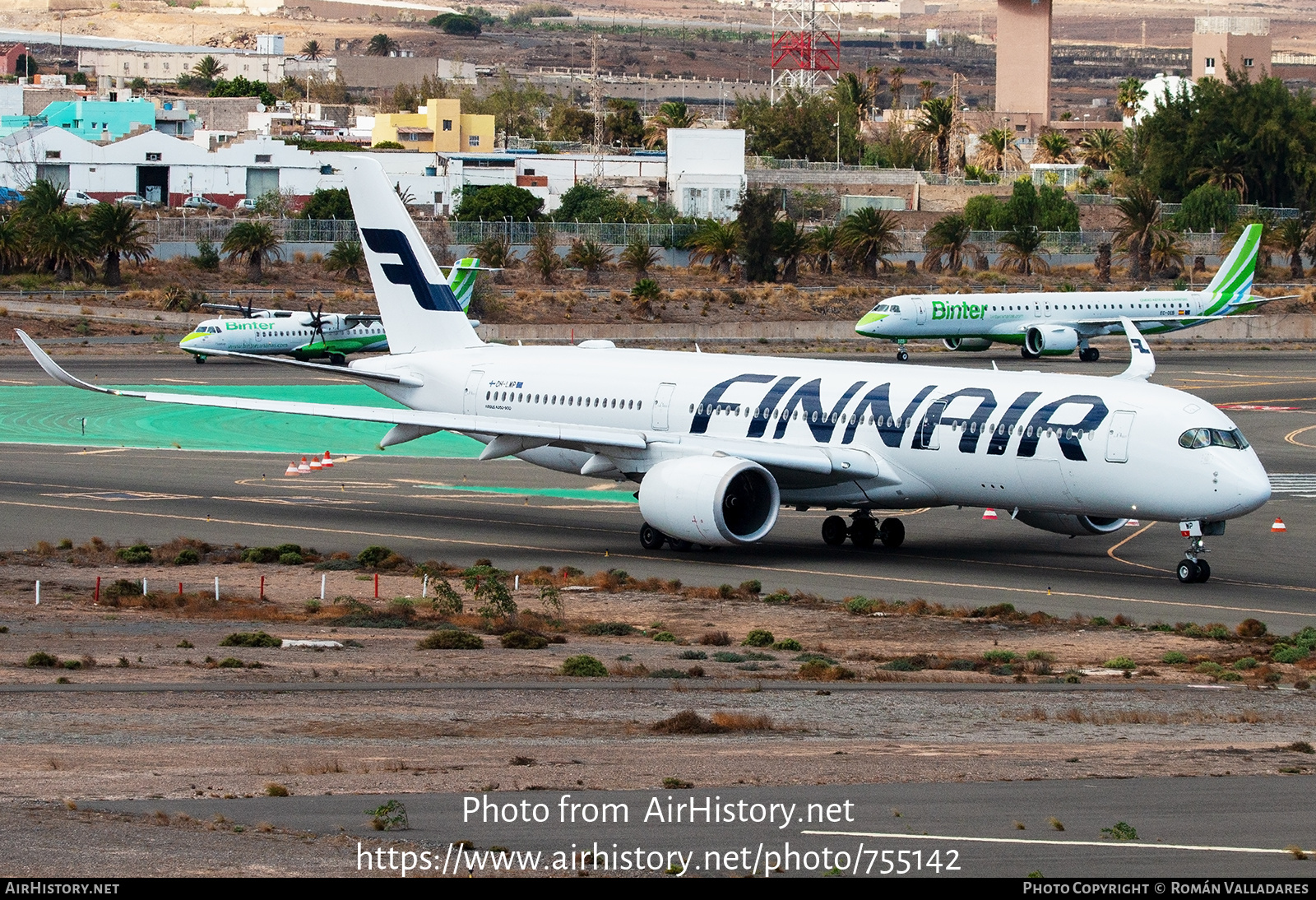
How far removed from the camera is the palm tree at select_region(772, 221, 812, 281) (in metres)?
124

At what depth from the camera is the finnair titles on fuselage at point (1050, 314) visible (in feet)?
303

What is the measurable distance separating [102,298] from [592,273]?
3398 centimetres

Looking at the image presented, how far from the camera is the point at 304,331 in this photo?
8831cm

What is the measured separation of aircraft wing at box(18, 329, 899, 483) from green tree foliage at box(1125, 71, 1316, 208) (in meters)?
132

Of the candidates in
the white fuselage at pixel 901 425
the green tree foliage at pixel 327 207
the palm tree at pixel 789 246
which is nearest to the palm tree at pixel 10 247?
the green tree foliage at pixel 327 207

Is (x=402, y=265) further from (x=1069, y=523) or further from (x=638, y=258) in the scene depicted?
(x=638, y=258)

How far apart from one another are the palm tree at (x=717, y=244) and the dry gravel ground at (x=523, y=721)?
9358 cm

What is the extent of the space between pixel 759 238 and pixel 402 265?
247 ft

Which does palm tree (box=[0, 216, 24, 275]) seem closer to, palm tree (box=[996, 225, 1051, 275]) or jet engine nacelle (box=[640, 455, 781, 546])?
palm tree (box=[996, 225, 1051, 275])

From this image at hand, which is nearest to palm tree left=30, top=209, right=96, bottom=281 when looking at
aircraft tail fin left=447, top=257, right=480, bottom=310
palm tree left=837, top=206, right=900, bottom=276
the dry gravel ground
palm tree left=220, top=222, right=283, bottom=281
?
palm tree left=220, top=222, right=283, bottom=281

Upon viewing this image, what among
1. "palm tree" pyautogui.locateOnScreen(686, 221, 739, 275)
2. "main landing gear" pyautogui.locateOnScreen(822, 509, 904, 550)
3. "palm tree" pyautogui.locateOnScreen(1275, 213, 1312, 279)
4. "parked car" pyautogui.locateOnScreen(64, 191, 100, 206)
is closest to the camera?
"main landing gear" pyautogui.locateOnScreen(822, 509, 904, 550)

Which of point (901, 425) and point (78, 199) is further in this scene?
point (78, 199)

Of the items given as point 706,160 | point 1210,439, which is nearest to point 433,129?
point 706,160

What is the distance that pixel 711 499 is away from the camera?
3966cm
